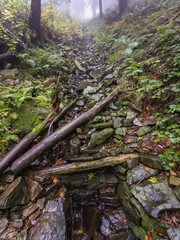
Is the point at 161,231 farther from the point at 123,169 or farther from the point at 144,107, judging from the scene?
the point at 144,107

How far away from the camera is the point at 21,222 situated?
247cm

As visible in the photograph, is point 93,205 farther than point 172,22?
No

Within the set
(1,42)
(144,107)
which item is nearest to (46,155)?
(144,107)

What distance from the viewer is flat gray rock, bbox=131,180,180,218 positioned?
2.36m

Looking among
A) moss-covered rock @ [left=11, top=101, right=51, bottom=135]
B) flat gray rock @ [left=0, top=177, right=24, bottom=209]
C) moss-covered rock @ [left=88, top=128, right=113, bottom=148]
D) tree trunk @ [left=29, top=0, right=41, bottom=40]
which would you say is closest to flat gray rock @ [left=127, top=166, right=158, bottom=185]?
moss-covered rock @ [left=88, top=128, right=113, bottom=148]

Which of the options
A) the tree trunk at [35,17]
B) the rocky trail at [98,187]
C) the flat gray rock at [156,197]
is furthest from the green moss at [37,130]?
the tree trunk at [35,17]

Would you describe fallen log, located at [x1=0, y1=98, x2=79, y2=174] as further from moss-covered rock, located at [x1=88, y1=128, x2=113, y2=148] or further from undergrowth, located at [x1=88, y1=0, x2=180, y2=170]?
undergrowth, located at [x1=88, y1=0, x2=180, y2=170]

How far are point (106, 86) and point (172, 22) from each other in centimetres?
466

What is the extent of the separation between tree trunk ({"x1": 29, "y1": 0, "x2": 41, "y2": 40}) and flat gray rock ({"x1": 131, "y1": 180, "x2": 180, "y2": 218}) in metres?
10.9

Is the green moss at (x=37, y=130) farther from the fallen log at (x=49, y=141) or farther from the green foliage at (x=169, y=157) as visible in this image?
the green foliage at (x=169, y=157)

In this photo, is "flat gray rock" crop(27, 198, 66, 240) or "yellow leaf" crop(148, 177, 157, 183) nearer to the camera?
"flat gray rock" crop(27, 198, 66, 240)

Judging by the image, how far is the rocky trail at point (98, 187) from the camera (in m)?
2.44

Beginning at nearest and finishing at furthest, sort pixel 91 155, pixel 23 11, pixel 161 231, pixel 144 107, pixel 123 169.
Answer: pixel 161 231 < pixel 123 169 < pixel 91 155 < pixel 144 107 < pixel 23 11

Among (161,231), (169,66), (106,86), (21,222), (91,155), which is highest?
(169,66)
